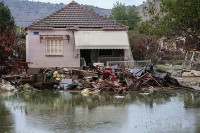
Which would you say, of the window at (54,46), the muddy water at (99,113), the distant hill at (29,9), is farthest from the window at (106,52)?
the distant hill at (29,9)

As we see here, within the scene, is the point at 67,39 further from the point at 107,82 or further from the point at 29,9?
the point at 29,9

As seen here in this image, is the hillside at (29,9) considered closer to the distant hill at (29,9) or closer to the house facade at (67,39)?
the distant hill at (29,9)

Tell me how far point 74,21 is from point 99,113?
55.6ft

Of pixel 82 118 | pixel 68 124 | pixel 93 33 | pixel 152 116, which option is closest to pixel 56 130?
pixel 68 124

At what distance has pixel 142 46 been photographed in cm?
3703

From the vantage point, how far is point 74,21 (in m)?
29.0

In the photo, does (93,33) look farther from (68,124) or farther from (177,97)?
(68,124)

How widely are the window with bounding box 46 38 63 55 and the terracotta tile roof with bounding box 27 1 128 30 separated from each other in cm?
107

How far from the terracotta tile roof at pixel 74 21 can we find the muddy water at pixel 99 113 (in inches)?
426

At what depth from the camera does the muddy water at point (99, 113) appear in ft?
34.6

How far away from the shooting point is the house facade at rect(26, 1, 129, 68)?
28016 mm

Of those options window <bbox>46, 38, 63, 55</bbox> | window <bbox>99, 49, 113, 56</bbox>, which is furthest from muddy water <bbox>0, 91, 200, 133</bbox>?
window <bbox>99, 49, 113, 56</bbox>

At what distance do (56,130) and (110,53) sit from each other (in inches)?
823

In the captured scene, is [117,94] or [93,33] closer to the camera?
[117,94]
